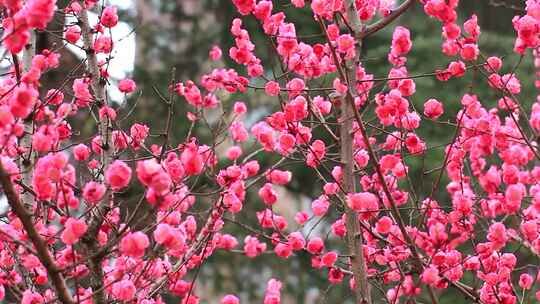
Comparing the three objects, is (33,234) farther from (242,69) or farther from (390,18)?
(242,69)

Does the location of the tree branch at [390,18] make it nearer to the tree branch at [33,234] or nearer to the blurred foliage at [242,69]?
the tree branch at [33,234]

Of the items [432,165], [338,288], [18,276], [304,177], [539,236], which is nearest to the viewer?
[18,276]

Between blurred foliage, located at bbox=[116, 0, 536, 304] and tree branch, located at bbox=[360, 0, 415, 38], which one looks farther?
blurred foliage, located at bbox=[116, 0, 536, 304]

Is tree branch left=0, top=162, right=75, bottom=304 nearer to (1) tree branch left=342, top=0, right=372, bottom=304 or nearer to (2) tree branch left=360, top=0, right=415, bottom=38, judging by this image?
(1) tree branch left=342, top=0, right=372, bottom=304

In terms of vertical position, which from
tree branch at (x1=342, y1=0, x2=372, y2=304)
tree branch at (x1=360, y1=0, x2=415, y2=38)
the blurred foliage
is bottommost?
the blurred foliage

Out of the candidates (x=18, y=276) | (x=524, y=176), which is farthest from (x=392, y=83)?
(x=18, y=276)

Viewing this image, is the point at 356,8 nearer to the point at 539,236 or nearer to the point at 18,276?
the point at 539,236

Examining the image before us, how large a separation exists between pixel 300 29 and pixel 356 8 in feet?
18.0

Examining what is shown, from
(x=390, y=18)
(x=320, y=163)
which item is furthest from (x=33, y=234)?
(x=390, y=18)

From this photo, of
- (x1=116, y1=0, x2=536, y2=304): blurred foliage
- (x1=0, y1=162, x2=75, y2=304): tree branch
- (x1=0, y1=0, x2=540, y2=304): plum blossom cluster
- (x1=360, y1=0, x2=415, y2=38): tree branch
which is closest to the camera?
(x1=0, y1=162, x2=75, y2=304): tree branch

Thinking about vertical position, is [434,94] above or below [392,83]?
below

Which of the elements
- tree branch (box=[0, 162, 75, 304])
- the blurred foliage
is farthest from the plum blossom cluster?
the blurred foliage

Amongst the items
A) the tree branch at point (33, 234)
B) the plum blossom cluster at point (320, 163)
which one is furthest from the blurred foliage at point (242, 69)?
the tree branch at point (33, 234)

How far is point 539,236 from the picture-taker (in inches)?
127
